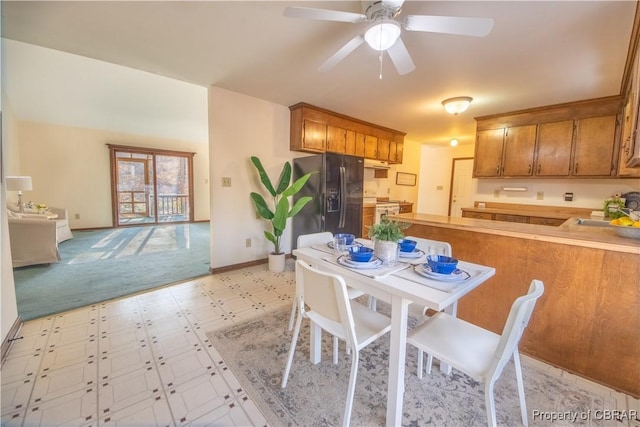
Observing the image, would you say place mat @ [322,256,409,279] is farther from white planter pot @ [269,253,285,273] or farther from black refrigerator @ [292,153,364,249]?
black refrigerator @ [292,153,364,249]

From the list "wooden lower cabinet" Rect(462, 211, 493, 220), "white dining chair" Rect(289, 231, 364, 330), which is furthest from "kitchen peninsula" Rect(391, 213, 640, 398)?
"wooden lower cabinet" Rect(462, 211, 493, 220)

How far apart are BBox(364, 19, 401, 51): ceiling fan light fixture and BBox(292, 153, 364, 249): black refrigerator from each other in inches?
81.8

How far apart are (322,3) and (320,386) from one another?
8.01 ft

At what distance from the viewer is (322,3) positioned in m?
1.69

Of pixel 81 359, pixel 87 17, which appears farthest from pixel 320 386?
pixel 87 17

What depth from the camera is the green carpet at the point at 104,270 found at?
102 inches

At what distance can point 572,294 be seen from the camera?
1724mm

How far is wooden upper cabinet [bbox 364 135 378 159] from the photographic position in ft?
15.4

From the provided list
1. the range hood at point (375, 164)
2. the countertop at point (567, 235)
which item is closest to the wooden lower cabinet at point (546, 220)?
the countertop at point (567, 235)

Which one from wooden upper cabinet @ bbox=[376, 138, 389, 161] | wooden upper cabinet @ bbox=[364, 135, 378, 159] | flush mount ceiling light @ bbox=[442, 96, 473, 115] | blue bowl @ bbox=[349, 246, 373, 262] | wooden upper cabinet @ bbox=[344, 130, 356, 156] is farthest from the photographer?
wooden upper cabinet @ bbox=[376, 138, 389, 161]

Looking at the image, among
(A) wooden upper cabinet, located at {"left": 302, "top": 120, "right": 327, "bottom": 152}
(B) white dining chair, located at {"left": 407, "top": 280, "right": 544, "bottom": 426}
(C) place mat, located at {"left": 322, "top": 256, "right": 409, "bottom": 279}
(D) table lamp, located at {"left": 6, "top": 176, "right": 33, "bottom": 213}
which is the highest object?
(A) wooden upper cabinet, located at {"left": 302, "top": 120, "right": 327, "bottom": 152}

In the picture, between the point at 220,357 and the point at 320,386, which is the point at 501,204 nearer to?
the point at 320,386

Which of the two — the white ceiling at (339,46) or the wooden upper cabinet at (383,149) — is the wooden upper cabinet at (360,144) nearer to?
the wooden upper cabinet at (383,149)

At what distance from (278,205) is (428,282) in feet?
7.83
